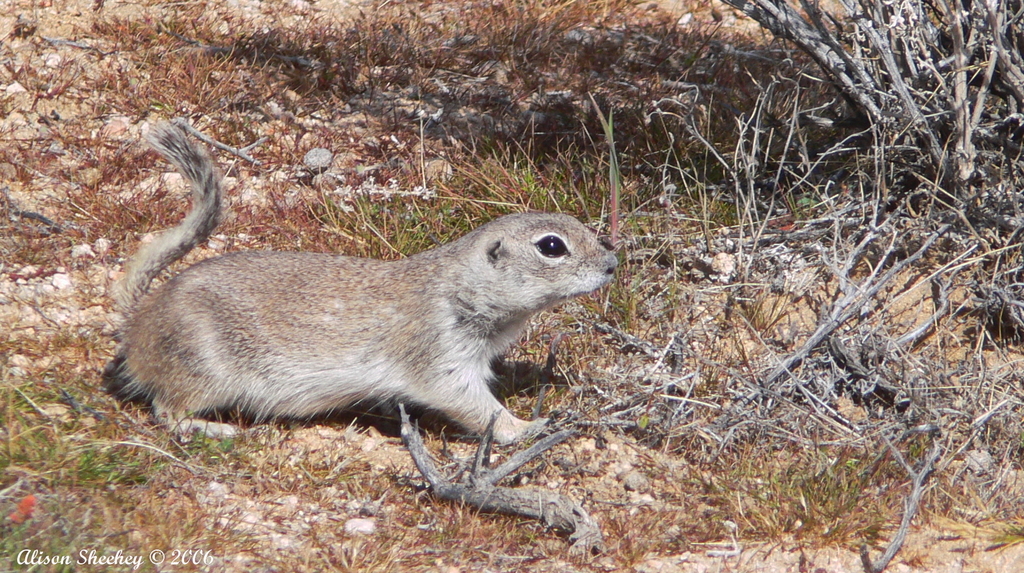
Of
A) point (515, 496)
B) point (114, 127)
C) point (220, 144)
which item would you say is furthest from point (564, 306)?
point (114, 127)

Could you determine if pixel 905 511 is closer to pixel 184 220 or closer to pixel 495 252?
pixel 495 252

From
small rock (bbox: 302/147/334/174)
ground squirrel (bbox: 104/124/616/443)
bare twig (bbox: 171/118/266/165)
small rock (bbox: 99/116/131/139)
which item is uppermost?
small rock (bbox: 99/116/131/139)

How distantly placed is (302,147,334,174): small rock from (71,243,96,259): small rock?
1.50m

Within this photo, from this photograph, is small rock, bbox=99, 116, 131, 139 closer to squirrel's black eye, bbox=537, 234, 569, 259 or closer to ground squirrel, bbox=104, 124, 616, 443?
ground squirrel, bbox=104, 124, 616, 443

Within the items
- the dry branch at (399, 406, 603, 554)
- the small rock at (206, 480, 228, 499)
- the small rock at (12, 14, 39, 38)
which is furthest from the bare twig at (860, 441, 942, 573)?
the small rock at (12, 14, 39, 38)

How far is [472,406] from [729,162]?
247cm

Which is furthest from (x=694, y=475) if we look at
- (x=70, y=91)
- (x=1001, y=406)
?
(x=70, y=91)

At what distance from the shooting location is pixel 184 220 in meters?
5.05

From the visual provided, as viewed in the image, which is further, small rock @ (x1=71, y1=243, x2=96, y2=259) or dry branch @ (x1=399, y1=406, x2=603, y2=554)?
small rock @ (x1=71, y1=243, x2=96, y2=259)

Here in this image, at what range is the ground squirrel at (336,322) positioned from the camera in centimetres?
479

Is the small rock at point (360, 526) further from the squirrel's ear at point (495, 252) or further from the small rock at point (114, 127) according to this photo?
the small rock at point (114, 127)

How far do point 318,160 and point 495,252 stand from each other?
234cm

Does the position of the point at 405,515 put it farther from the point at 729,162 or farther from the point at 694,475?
the point at 729,162

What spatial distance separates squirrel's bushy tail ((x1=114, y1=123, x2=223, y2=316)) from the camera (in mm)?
4812
